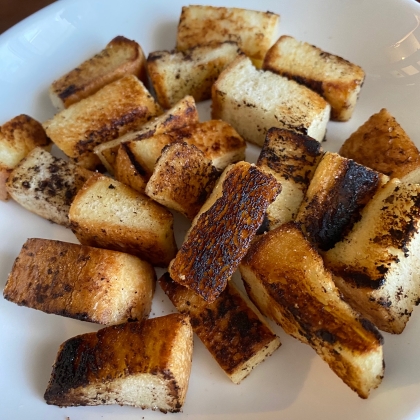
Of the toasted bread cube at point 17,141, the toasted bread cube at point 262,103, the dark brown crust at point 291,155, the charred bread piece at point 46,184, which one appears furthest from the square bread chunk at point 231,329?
the toasted bread cube at point 17,141

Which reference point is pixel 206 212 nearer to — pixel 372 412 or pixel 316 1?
pixel 372 412

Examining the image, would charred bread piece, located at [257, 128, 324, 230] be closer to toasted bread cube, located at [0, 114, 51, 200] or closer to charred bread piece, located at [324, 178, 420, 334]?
charred bread piece, located at [324, 178, 420, 334]

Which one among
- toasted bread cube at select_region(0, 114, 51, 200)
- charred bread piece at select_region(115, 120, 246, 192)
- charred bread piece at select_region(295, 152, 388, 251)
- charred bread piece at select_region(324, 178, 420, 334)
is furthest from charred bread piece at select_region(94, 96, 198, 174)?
charred bread piece at select_region(324, 178, 420, 334)

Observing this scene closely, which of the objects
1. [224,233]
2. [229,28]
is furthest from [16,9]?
[224,233]

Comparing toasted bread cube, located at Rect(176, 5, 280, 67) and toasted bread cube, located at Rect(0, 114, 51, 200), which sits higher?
toasted bread cube, located at Rect(176, 5, 280, 67)

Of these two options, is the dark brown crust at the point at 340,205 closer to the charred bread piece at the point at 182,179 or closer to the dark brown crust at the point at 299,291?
the dark brown crust at the point at 299,291
